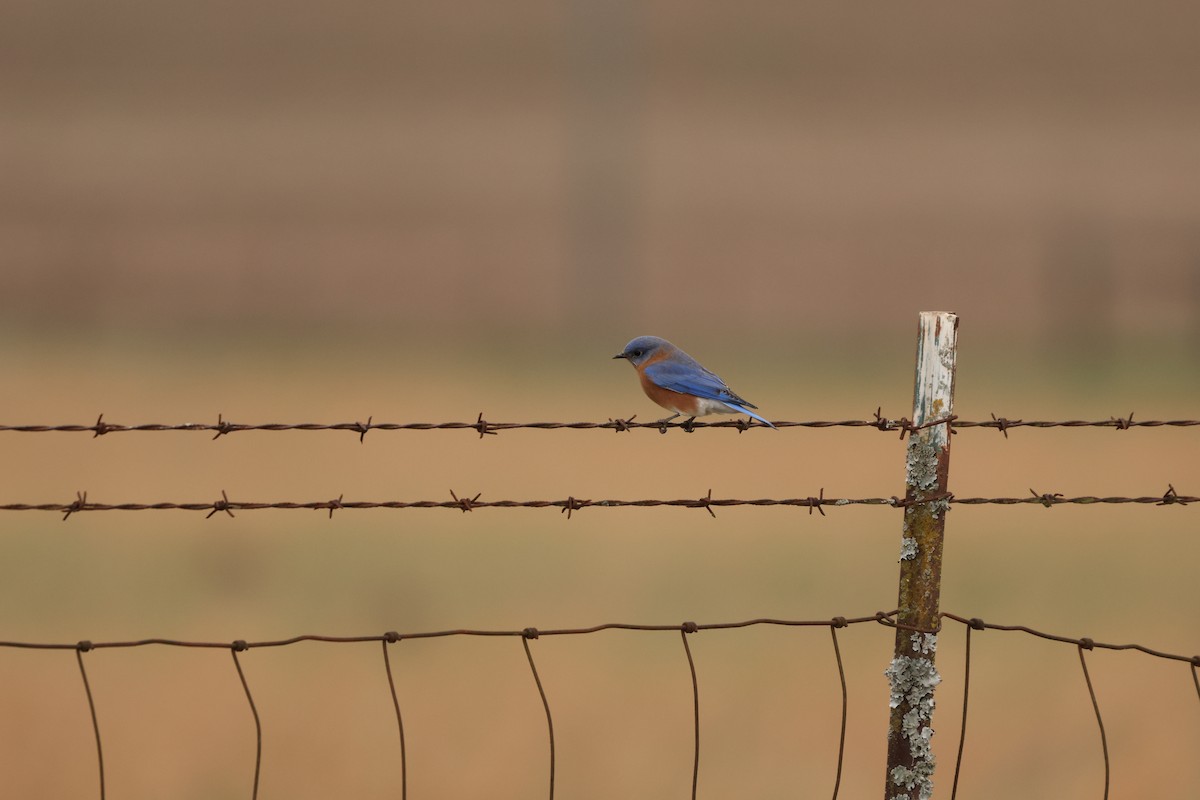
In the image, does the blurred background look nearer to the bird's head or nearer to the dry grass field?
the dry grass field

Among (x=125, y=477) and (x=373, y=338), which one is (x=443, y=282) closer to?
(x=373, y=338)

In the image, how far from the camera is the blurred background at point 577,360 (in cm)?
977

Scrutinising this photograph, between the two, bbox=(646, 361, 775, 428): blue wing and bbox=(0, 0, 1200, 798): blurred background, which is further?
bbox=(0, 0, 1200, 798): blurred background

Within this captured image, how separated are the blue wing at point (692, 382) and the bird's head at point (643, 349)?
0.53 ft

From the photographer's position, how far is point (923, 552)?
12.7 ft

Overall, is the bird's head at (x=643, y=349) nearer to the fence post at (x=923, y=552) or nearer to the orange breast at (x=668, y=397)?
the orange breast at (x=668, y=397)

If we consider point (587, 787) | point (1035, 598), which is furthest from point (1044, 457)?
point (587, 787)

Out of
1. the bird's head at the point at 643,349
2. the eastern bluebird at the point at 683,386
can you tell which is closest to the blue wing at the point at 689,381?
the eastern bluebird at the point at 683,386

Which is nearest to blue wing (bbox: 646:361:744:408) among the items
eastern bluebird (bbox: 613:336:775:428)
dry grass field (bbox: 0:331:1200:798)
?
eastern bluebird (bbox: 613:336:775:428)

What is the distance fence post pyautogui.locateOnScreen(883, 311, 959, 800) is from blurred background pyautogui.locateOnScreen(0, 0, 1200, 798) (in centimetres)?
489

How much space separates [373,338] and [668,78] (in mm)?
9157

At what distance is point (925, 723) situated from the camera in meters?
3.89

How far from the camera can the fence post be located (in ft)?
12.6

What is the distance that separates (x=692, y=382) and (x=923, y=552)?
272 centimetres
